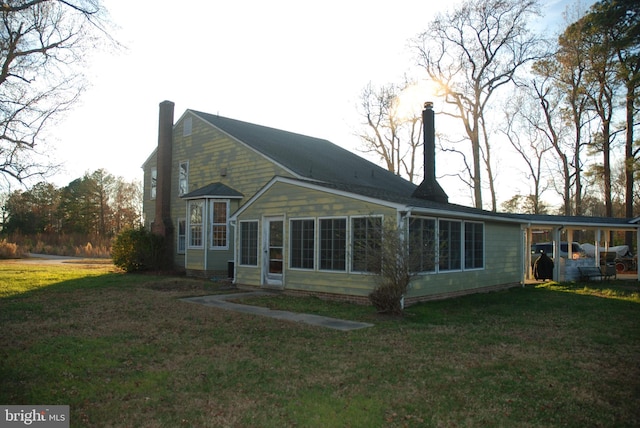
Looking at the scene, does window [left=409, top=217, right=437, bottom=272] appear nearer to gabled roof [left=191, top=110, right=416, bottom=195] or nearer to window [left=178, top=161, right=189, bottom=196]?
gabled roof [left=191, top=110, right=416, bottom=195]

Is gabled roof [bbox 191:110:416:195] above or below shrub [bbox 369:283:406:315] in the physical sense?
above

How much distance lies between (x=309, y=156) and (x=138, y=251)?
8.47 m

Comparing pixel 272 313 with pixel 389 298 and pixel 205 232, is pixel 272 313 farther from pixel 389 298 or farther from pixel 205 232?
pixel 205 232

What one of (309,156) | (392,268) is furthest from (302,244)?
(309,156)

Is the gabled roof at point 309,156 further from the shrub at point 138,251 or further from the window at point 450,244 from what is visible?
the shrub at point 138,251

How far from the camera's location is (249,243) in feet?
49.3

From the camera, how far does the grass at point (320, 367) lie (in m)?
4.81

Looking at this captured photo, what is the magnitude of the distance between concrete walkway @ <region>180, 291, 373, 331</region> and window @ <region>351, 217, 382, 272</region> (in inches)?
61.0

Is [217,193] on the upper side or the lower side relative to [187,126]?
lower

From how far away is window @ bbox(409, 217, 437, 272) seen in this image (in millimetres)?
10351

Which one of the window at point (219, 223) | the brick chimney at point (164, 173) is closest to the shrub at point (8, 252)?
the brick chimney at point (164, 173)

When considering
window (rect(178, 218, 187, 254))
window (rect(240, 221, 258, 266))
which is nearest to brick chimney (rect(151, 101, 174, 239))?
window (rect(178, 218, 187, 254))

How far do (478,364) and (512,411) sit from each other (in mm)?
1690

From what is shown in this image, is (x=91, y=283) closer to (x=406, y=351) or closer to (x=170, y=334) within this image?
(x=170, y=334)
